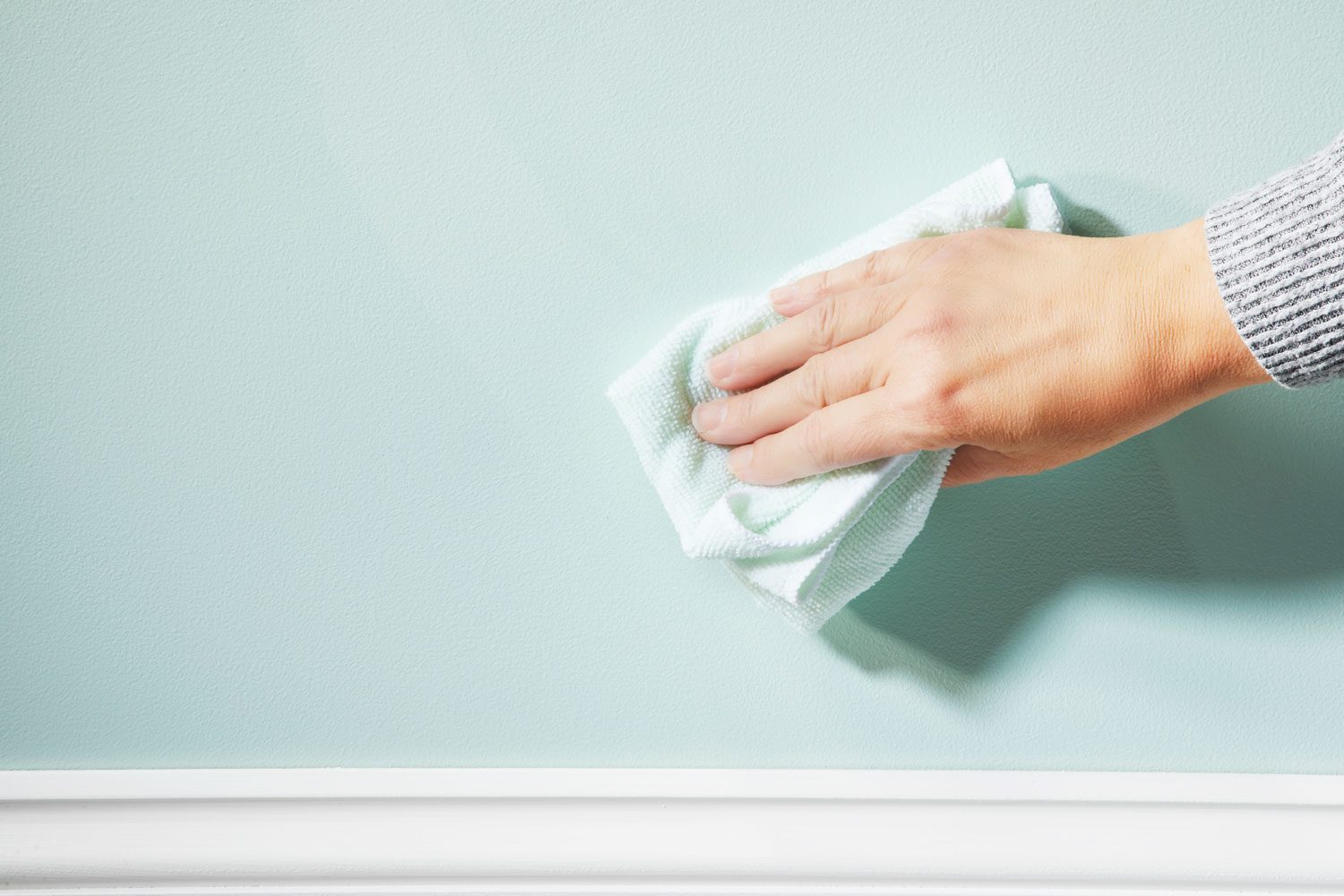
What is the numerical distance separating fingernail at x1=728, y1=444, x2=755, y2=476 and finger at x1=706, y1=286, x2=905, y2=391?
1.5 inches

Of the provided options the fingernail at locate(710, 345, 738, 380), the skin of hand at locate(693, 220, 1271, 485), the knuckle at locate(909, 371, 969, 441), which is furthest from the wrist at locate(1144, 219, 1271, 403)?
the fingernail at locate(710, 345, 738, 380)

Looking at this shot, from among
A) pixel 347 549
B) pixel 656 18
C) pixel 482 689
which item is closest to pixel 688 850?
pixel 482 689

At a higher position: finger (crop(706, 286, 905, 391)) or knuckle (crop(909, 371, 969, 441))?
finger (crop(706, 286, 905, 391))

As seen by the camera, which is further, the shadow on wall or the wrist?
the shadow on wall

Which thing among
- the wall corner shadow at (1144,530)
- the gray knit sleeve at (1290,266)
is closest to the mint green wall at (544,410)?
the wall corner shadow at (1144,530)

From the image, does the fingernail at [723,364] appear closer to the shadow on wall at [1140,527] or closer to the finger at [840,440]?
the finger at [840,440]

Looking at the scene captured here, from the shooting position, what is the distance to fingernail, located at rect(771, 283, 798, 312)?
516 millimetres

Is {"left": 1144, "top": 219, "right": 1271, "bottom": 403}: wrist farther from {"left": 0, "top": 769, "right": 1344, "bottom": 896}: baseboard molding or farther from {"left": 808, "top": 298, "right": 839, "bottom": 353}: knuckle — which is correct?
{"left": 0, "top": 769, "right": 1344, "bottom": 896}: baseboard molding

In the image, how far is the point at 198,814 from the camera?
631 millimetres

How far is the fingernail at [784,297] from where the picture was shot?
0.52 meters

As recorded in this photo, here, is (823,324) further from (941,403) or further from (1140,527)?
(1140,527)

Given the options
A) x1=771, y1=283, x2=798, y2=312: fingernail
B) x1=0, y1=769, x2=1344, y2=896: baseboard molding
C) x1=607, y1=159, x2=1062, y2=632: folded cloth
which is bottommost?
x1=0, y1=769, x2=1344, y2=896: baseboard molding

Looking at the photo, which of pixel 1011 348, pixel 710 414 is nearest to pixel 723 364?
pixel 710 414

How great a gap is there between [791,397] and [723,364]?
5 centimetres
